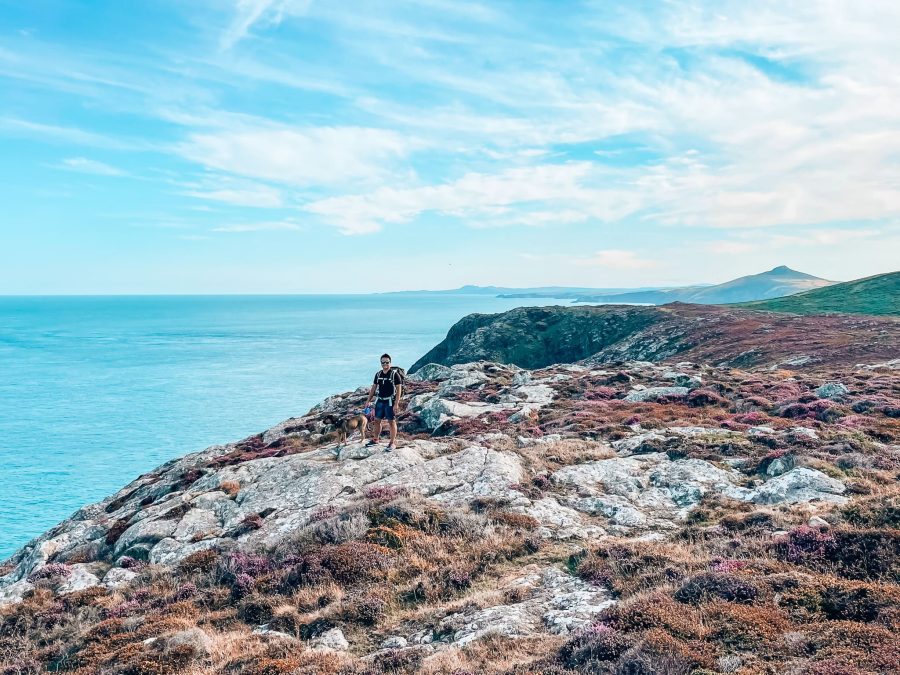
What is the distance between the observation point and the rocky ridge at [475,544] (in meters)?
9.67

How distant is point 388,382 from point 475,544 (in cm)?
920

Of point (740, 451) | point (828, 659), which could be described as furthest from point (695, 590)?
point (740, 451)

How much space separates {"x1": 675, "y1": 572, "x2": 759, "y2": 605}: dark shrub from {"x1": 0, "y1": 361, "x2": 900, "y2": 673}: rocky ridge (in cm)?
5

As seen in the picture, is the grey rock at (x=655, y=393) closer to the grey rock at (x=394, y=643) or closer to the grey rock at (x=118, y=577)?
the grey rock at (x=394, y=643)

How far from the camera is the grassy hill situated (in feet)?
295

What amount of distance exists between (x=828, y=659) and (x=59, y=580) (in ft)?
64.8

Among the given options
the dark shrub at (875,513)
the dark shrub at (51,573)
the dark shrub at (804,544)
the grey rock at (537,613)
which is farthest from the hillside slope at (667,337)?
the dark shrub at (51,573)

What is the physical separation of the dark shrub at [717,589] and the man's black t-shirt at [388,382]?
1386cm

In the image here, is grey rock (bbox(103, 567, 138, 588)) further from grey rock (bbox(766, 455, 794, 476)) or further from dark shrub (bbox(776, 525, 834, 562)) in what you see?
grey rock (bbox(766, 455, 794, 476))

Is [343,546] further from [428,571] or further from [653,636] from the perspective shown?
[653,636]

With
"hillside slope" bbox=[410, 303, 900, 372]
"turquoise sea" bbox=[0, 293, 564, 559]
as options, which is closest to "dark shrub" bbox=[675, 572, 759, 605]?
"hillside slope" bbox=[410, 303, 900, 372]

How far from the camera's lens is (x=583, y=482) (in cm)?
1834

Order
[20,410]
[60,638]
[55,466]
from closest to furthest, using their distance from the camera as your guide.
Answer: [60,638]
[55,466]
[20,410]

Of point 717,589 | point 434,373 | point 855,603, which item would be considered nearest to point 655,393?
point 434,373
